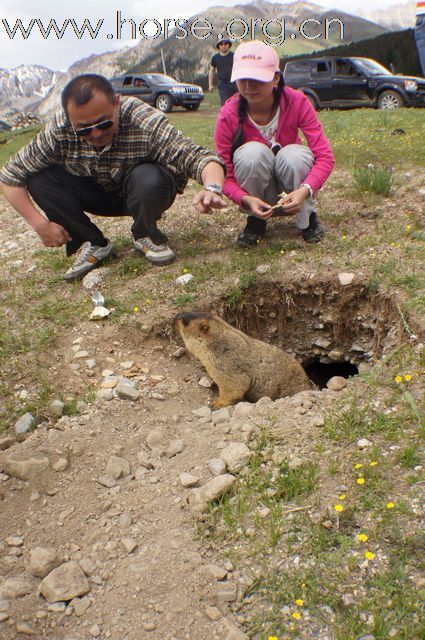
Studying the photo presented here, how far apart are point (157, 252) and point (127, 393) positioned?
1.72 m

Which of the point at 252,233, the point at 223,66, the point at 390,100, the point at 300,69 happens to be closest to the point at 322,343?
the point at 252,233

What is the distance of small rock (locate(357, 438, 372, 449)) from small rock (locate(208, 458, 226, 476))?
672mm

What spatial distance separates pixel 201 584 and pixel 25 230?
564 centimetres

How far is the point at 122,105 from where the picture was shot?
4.11 meters

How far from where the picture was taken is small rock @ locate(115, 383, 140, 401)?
3373mm

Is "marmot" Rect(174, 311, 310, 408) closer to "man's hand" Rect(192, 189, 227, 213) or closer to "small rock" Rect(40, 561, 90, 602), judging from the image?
"man's hand" Rect(192, 189, 227, 213)

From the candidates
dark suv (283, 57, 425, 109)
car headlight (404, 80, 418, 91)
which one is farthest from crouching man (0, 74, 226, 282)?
dark suv (283, 57, 425, 109)

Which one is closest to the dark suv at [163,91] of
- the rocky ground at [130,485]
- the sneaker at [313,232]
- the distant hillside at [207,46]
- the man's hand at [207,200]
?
the distant hillside at [207,46]

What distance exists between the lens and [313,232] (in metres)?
4.72

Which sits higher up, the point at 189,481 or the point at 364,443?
the point at 364,443

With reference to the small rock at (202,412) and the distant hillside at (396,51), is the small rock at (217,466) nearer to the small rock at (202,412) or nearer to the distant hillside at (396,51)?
the small rock at (202,412)

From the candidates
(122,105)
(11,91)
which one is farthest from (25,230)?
(11,91)

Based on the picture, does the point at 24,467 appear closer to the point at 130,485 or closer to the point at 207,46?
the point at 130,485

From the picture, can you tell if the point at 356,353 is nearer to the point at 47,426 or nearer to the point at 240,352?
the point at 240,352
